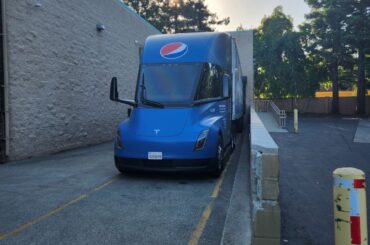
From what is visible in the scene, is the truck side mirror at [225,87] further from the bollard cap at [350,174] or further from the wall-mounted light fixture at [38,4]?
the bollard cap at [350,174]

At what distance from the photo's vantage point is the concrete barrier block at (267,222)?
392 centimetres

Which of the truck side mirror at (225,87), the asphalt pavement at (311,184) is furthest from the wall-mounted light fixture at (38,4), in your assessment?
the asphalt pavement at (311,184)

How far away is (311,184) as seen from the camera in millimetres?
8414

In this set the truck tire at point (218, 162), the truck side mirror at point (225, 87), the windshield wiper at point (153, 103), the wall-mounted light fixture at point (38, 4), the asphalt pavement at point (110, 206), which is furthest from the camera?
the wall-mounted light fixture at point (38, 4)

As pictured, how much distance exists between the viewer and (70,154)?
512 inches

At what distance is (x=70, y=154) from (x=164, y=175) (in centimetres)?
529

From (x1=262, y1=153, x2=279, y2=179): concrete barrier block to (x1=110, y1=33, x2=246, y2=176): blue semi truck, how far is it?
4.03 meters

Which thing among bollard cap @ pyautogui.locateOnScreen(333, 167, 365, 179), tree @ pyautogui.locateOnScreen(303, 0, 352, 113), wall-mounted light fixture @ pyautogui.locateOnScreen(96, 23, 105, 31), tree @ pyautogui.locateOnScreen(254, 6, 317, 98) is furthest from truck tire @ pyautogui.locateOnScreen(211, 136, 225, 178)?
tree @ pyautogui.locateOnScreen(254, 6, 317, 98)

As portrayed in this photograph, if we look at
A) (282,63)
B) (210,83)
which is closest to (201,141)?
(210,83)

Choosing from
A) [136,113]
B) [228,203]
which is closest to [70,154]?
[136,113]

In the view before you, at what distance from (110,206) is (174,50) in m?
4.61

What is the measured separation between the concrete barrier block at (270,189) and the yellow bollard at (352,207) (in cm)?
65

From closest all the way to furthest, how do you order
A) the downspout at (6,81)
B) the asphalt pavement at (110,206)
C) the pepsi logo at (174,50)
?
1. the asphalt pavement at (110,206)
2. the pepsi logo at (174,50)
3. the downspout at (6,81)

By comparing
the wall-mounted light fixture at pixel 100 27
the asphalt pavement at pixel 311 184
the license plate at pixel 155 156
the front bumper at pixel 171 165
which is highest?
the wall-mounted light fixture at pixel 100 27
